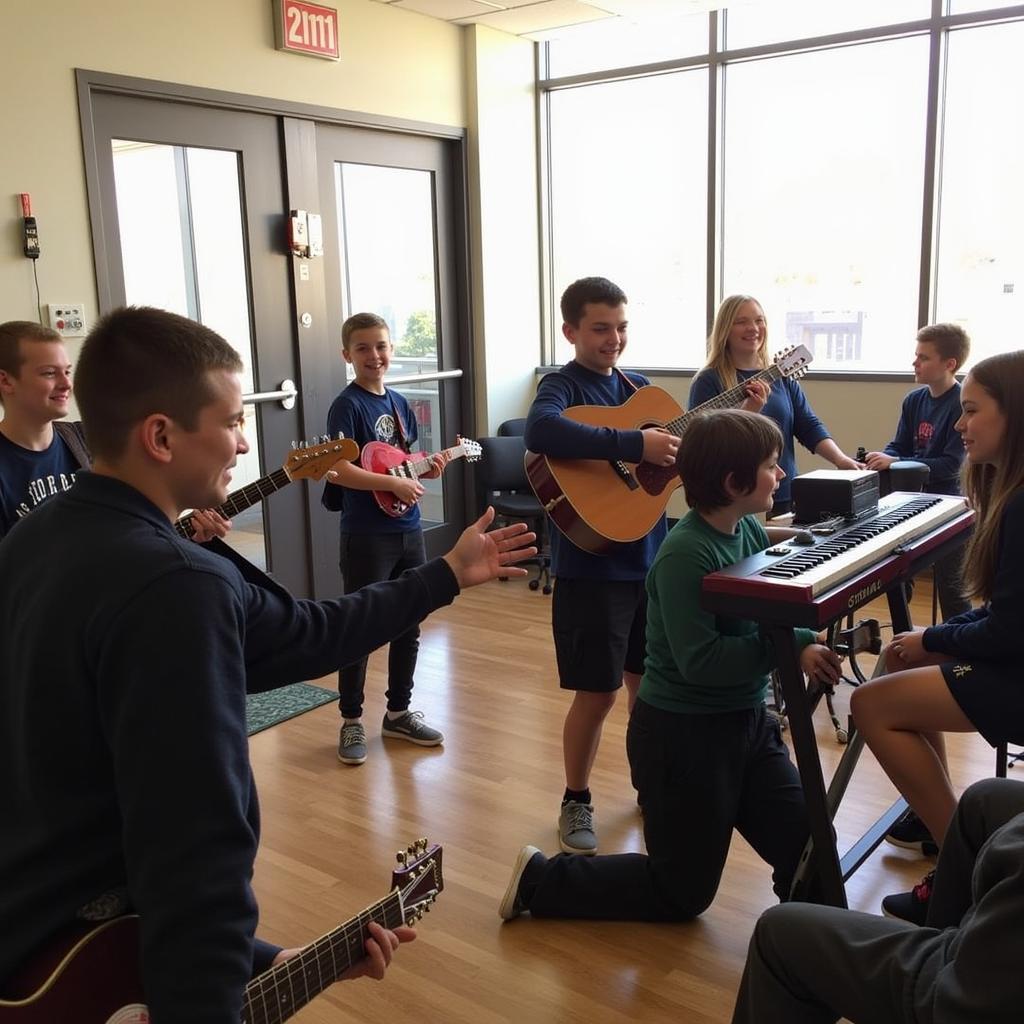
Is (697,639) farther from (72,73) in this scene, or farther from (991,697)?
(72,73)

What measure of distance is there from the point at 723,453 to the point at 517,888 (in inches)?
45.0

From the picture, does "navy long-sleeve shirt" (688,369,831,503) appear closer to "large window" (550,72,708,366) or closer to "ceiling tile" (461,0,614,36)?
"large window" (550,72,708,366)

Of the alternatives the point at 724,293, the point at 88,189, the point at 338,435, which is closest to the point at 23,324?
the point at 338,435

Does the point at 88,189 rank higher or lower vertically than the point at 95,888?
higher

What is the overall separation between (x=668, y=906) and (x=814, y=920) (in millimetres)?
914

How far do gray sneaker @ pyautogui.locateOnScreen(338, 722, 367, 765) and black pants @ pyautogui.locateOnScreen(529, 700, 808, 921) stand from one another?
1185 millimetres

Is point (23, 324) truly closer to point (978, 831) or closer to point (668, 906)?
point (668, 906)

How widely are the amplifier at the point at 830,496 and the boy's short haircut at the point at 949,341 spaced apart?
140 centimetres

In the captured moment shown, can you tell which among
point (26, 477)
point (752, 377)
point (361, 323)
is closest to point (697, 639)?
point (752, 377)

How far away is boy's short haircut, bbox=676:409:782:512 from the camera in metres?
2.13

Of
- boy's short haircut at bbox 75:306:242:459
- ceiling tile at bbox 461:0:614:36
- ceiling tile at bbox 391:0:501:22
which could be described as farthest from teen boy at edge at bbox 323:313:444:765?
ceiling tile at bbox 461:0:614:36

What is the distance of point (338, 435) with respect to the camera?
3373 millimetres

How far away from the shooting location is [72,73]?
12.6 ft

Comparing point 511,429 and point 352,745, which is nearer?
point 352,745
